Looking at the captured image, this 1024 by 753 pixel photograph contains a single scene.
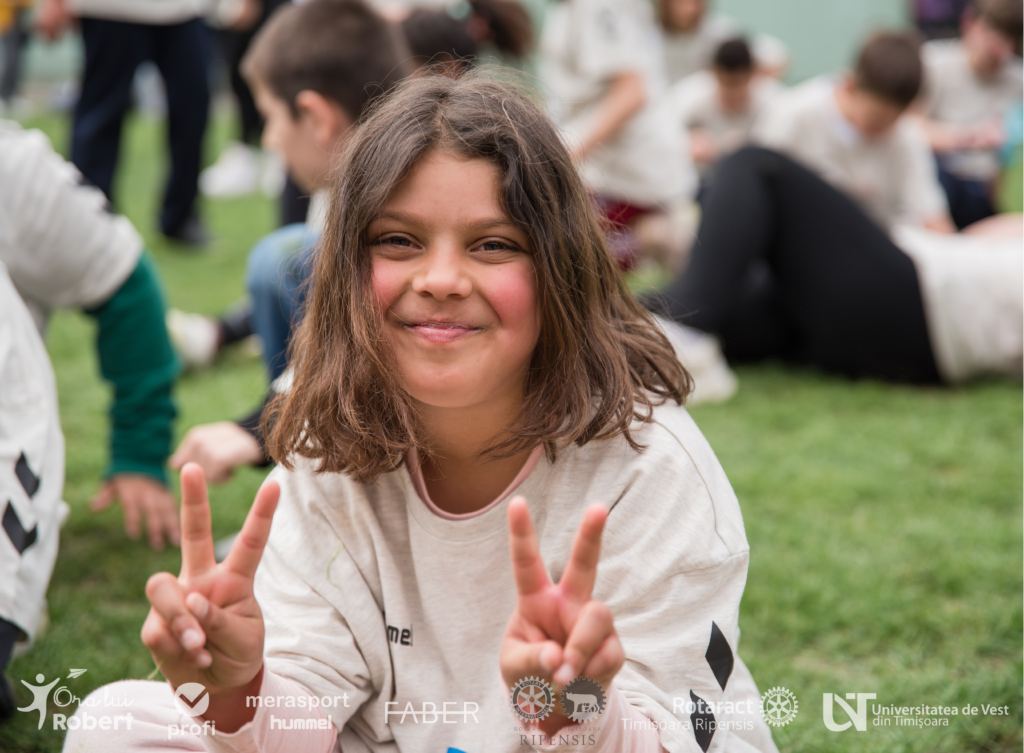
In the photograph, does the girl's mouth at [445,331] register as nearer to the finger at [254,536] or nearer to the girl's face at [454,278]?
the girl's face at [454,278]

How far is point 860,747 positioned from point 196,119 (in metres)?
4.27

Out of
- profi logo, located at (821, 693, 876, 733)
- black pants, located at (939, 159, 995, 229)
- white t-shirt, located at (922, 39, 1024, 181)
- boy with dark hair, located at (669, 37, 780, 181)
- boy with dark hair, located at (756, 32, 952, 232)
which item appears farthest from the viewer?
boy with dark hair, located at (669, 37, 780, 181)

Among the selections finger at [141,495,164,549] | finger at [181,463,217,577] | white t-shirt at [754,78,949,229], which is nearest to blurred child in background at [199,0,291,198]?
white t-shirt at [754,78,949,229]

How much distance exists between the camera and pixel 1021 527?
2.17 metres

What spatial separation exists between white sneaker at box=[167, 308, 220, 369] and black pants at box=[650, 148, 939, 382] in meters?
1.54

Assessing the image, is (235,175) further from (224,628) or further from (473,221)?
A: (224,628)

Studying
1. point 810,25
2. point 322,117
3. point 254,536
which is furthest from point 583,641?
point 810,25

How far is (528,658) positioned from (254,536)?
0.99 feet

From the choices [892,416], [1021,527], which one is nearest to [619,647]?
[1021,527]

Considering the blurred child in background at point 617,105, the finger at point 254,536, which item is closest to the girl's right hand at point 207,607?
the finger at point 254,536

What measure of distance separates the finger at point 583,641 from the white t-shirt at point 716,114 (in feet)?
15.7

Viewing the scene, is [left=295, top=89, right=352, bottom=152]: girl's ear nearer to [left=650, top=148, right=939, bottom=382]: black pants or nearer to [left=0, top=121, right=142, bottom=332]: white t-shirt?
[left=0, top=121, right=142, bottom=332]: white t-shirt

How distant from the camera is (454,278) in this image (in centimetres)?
108

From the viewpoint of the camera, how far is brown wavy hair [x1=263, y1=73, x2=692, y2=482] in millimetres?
1127
